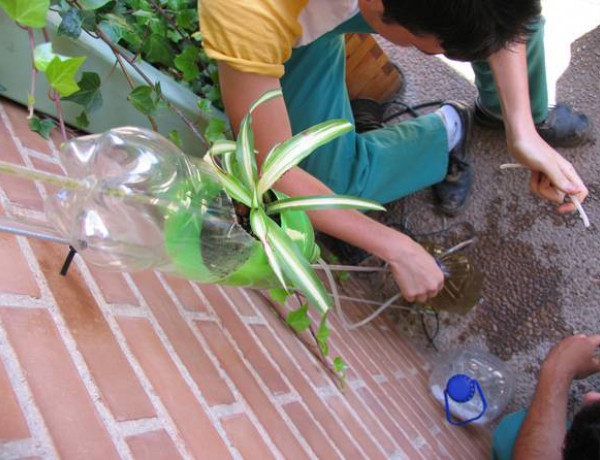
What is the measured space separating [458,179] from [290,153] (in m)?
1.19

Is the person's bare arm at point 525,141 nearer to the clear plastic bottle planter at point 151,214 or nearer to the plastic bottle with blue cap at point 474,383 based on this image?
the plastic bottle with blue cap at point 474,383

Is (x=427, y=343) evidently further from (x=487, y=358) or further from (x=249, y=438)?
(x=249, y=438)

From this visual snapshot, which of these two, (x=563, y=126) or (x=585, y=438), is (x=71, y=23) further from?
(x=563, y=126)

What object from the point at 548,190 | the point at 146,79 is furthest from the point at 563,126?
the point at 146,79

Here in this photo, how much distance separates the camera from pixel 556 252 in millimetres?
1527

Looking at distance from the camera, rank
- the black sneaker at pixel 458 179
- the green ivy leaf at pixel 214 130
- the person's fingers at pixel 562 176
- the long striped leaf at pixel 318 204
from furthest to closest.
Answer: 1. the black sneaker at pixel 458 179
2. the person's fingers at pixel 562 176
3. the green ivy leaf at pixel 214 130
4. the long striped leaf at pixel 318 204

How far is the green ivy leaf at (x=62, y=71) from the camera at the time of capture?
1.90 ft

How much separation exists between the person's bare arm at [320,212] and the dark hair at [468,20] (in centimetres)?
26

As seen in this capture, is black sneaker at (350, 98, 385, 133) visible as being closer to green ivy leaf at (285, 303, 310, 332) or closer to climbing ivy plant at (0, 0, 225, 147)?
climbing ivy plant at (0, 0, 225, 147)

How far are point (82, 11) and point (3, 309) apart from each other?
53 centimetres

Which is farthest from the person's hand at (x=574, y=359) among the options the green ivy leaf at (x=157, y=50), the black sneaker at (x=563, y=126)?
the green ivy leaf at (x=157, y=50)

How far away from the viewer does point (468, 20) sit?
70 centimetres

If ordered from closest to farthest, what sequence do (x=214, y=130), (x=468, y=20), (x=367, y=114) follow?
1. (x=468, y=20)
2. (x=214, y=130)
3. (x=367, y=114)

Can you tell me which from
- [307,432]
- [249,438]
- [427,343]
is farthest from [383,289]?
[249,438]
